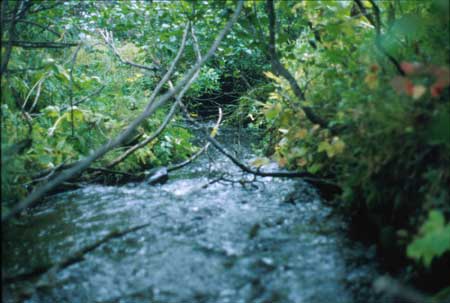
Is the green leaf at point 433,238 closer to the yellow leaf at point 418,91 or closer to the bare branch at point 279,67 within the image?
the yellow leaf at point 418,91

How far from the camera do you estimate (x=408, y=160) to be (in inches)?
91.2

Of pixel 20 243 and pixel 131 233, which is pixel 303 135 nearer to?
pixel 131 233

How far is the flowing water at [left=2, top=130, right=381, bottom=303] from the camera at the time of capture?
85.4 inches

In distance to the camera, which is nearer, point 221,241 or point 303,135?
point 221,241

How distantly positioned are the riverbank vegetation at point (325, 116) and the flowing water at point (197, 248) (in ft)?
0.81

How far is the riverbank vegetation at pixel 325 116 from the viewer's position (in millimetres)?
2172

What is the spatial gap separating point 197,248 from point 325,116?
1651mm

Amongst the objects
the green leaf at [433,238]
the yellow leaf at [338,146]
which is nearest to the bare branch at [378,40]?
the yellow leaf at [338,146]

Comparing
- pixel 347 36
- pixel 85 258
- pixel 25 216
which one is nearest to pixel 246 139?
pixel 347 36

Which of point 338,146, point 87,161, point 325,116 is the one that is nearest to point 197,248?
point 87,161

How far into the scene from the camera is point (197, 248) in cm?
270

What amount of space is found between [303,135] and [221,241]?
1.15 m

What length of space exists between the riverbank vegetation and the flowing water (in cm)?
25

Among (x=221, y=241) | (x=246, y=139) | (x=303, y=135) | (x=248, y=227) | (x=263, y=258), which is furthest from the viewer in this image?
(x=246, y=139)
